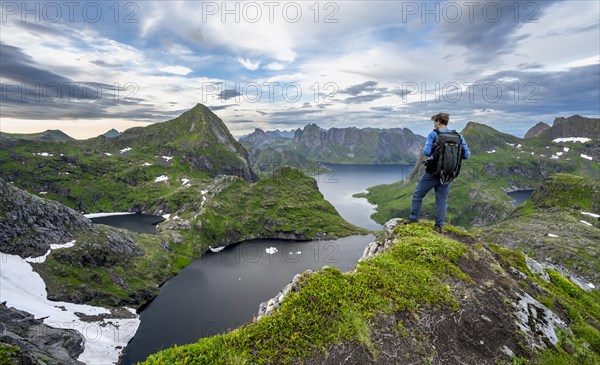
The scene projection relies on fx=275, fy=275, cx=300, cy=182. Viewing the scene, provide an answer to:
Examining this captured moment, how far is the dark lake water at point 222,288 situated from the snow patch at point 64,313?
422cm

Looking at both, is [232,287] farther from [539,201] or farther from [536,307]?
[539,201]

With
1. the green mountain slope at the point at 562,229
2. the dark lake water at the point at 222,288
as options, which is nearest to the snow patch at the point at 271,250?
the dark lake water at the point at 222,288

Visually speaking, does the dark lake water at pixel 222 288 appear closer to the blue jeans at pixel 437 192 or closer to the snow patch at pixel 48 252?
the snow patch at pixel 48 252

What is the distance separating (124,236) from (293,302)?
6043 inches

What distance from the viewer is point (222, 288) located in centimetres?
11562

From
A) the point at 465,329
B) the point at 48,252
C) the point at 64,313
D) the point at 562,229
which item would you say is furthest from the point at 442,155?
the point at 562,229

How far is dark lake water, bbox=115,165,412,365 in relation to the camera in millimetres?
86688

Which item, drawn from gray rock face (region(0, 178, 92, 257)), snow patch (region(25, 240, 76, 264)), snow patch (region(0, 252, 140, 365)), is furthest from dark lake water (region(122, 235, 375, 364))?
gray rock face (region(0, 178, 92, 257))

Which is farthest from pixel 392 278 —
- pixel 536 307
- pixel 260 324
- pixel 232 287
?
pixel 232 287

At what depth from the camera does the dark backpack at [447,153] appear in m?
11.9

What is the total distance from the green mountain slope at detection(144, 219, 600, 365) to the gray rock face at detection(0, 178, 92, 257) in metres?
135

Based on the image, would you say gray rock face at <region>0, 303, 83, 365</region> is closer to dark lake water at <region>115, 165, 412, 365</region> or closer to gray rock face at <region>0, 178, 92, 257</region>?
dark lake water at <region>115, 165, 412, 365</region>

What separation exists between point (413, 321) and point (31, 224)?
146m

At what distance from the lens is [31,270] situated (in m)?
94.5
